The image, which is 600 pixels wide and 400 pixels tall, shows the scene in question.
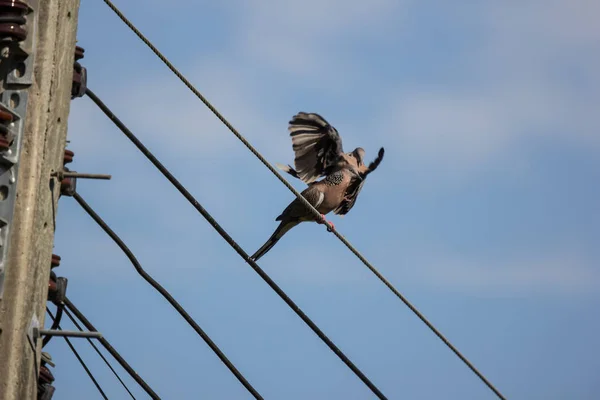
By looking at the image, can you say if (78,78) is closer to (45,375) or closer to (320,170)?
(45,375)

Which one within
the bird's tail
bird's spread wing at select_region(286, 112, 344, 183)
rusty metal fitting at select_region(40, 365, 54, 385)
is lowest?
rusty metal fitting at select_region(40, 365, 54, 385)

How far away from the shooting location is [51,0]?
4.25 meters

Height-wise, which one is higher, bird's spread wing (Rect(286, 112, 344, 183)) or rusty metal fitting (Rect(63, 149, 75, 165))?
bird's spread wing (Rect(286, 112, 344, 183))

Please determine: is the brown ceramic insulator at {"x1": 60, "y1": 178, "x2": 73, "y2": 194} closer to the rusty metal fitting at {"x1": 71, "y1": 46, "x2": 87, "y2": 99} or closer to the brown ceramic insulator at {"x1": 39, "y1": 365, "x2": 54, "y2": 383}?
the rusty metal fitting at {"x1": 71, "y1": 46, "x2": 87, "y2": 99}

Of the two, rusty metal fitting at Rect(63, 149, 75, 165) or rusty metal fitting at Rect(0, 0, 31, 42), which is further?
rusty metal fitting at Rect(63, 149, 75, 165)

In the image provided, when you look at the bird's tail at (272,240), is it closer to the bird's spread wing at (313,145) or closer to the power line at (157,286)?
the bird's spread wing at (313,145)

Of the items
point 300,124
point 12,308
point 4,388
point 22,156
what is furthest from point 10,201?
point 300,124

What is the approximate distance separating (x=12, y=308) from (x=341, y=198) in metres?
6.09

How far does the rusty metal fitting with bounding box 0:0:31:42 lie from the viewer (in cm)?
410

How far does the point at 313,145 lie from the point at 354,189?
0.70 metres

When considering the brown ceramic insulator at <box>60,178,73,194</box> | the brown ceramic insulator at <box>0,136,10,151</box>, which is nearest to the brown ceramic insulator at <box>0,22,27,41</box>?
the brown ceramic insulator at <box>0,136,10,151</box>

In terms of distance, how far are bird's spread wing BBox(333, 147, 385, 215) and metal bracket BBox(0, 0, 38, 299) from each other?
5.45 metres

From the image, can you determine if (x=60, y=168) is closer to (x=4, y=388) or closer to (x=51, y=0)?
(x=51, y=0)

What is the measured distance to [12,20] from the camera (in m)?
4.11
